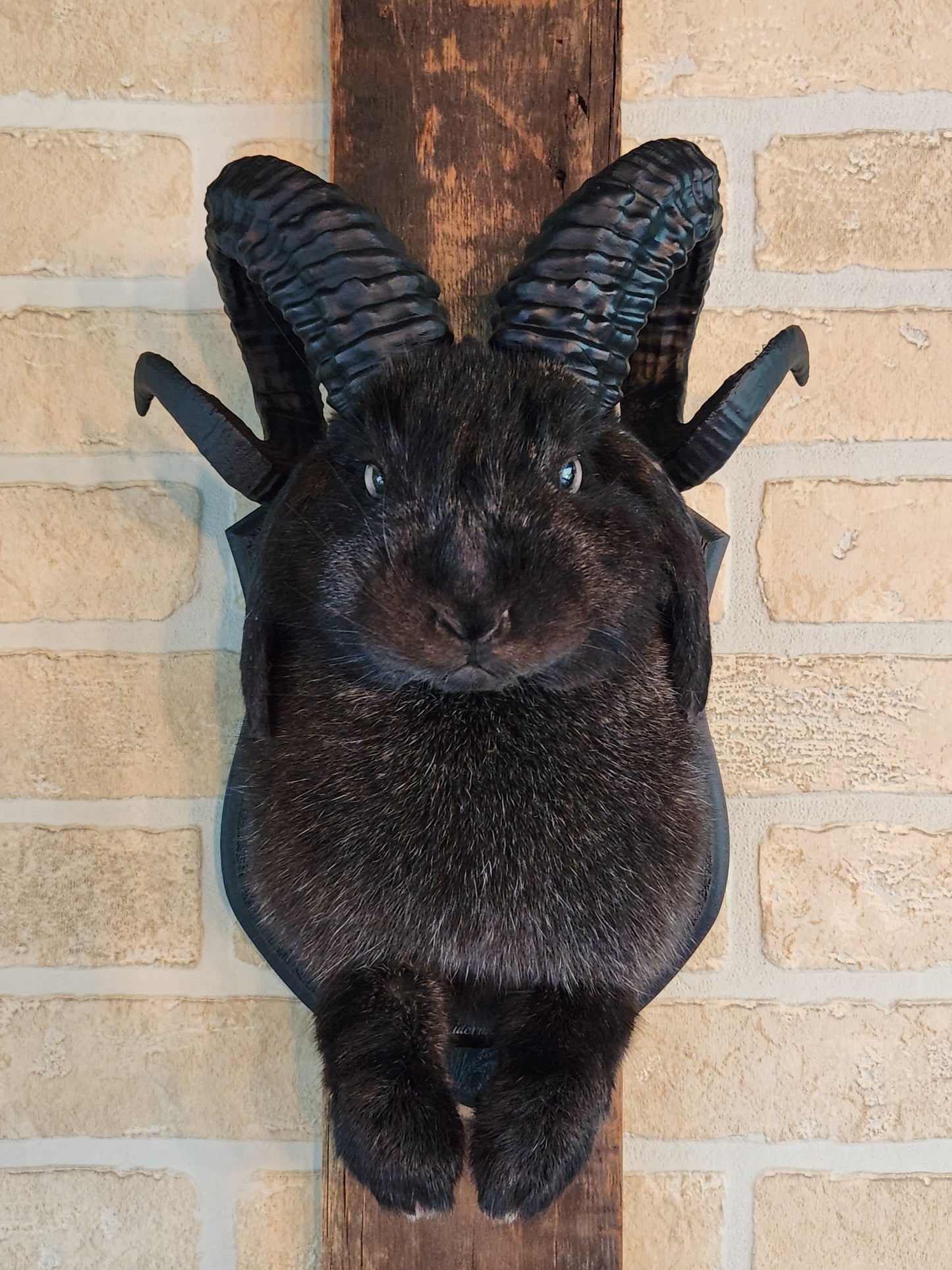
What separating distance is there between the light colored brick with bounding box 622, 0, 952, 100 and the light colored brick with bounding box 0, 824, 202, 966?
2.29ft

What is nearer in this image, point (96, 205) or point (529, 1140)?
point (529, 1140)

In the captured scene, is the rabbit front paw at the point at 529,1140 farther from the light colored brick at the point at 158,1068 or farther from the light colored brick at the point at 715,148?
the light colored brick at the point at 715,148

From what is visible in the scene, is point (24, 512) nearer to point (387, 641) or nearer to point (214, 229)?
point (214, 229)

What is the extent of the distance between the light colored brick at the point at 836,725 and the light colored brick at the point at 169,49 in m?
0.58

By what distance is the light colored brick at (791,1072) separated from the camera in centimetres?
83

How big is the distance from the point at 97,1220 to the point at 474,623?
2.17ft

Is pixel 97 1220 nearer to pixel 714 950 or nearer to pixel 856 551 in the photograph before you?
pixel 714 950

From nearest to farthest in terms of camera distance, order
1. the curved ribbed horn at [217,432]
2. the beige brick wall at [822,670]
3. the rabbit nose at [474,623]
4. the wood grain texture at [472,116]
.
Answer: the rabbit nose at [474,623]
the curved ribbed horn at [217,432]
the wood grain texture at [472,116]
the beige brick wall at [822,670]

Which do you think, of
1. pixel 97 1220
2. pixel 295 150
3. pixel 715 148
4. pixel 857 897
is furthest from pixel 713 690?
pixel 97 1220

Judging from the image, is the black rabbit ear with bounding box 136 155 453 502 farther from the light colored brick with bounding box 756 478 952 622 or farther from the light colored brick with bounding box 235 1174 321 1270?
the light colored brick with bounding box 235 1174 321 1270

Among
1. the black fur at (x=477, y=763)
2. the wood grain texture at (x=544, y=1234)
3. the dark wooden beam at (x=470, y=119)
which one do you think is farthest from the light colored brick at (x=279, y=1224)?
the dark wooden beam at (x=470, y=119)

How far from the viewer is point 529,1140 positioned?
0.52m

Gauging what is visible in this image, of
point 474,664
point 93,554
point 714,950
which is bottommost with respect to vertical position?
point 714,950

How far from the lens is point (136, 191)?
2.66 ft
